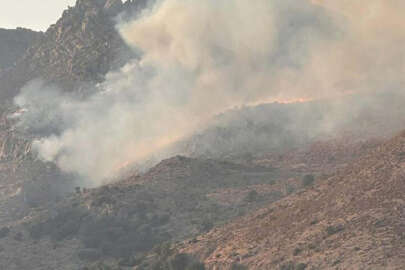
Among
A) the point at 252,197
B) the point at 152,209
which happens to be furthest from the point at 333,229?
the point at 152,209

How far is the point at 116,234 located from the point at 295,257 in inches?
3579

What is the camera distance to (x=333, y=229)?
82062 millimetres

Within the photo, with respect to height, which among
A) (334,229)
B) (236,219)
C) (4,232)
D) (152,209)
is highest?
(4,232)

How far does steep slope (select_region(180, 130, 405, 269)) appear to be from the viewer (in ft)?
243

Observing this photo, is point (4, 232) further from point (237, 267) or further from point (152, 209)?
point (237, 267)

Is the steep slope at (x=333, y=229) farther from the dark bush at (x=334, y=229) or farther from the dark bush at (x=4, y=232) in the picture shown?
the dark bush at (x=4, y=232)

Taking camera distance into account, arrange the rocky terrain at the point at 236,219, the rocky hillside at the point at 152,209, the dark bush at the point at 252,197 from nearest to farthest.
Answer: the rocky terrain at the point at 236,219, the rocky hillside at the point at 152,209, the dark bush at the point at 252,197

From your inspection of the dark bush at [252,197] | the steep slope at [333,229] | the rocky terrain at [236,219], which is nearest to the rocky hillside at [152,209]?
the dark bush at [252,197]

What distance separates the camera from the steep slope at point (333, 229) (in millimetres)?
73938

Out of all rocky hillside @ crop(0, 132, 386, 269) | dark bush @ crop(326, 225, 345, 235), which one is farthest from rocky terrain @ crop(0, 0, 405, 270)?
rocky hillside @ crop(0, 132, 386, 269)

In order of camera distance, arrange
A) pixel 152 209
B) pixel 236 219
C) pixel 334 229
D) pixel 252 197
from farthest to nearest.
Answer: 1. pixel 152 209
2. pixel 252 197
3. pixel 236 219
4. pixel 334 229

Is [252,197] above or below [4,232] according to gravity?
below

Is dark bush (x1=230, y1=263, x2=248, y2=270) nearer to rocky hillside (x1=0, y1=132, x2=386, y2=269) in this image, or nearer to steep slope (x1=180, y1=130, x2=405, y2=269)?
steep slope (x1=180, y1=130, x2=405, y2=269)

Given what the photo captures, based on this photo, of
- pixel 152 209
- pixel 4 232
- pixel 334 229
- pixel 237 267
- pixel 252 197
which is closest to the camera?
pixel 334 229
